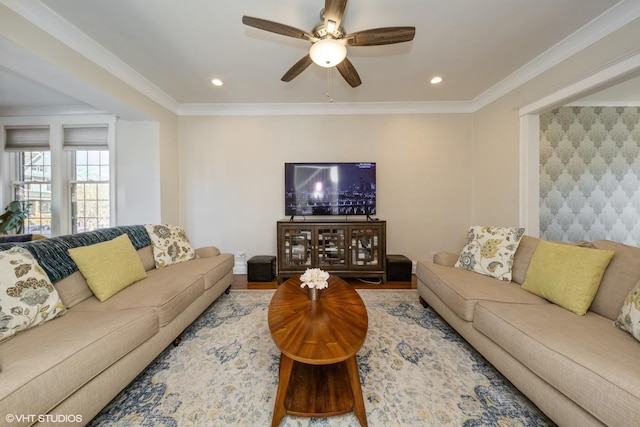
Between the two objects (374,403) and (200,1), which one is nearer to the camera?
(374,403)

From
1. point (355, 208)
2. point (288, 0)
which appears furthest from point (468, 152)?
point (288, 0)

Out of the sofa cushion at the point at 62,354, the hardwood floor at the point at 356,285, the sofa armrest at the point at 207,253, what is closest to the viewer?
the sofa cushion at the point at 62,354

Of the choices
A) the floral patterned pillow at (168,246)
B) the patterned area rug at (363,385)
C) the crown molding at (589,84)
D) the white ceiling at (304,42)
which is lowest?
the patterned area rug at (363,385)

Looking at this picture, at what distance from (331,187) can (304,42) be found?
168cm

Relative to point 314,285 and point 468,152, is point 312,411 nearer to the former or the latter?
point 314,285

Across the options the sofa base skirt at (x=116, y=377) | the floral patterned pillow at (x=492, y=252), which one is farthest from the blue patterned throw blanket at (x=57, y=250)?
the floral patterned pillow at (x=492, y=252)

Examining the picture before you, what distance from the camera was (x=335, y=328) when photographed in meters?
1.19

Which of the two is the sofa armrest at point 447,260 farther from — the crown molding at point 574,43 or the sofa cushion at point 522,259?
the crown molding at point 574,43

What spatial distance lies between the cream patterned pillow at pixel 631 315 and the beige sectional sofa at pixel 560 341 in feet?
0.13

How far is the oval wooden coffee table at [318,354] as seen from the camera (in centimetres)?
103

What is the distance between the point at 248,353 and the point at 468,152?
3691mm

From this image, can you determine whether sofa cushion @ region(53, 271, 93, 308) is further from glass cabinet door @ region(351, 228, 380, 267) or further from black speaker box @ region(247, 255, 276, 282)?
glass cabinet door @ region(351, 228, 380, 267)

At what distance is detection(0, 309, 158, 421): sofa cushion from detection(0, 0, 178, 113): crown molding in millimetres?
2070

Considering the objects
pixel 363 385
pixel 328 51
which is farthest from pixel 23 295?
pixel 328 51
